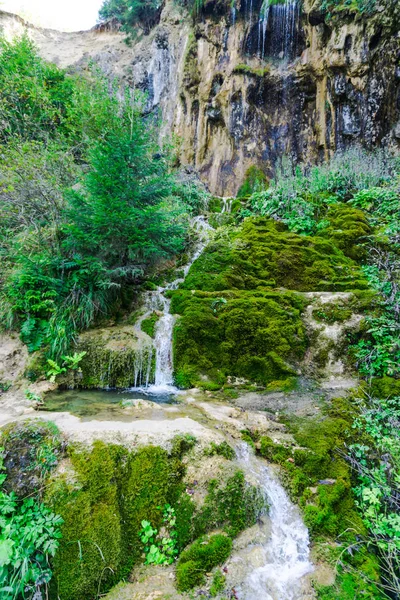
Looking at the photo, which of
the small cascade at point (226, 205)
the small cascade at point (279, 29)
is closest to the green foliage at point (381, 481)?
the small cascade at point (226, 205)

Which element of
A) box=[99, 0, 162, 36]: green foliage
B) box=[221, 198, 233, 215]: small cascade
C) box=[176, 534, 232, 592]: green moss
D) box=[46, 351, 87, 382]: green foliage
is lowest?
box=[176, 534, 232, 592]: green moss

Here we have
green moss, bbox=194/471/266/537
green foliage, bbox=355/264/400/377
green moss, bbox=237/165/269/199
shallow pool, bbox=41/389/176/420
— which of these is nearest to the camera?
green moss, bbox=194/471/266/537

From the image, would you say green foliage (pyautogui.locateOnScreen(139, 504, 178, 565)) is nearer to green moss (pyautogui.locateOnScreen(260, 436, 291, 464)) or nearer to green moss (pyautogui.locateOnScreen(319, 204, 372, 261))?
green moss (pyautogui.locateOnScreen(260, 436, 291, 464))

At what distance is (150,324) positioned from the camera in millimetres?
6184

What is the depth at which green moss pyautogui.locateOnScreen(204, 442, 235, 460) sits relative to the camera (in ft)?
10.2

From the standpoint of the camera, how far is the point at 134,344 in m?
5.71

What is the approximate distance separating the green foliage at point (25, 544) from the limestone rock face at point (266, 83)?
14.5 metres

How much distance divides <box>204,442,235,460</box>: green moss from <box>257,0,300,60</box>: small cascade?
17871 mm

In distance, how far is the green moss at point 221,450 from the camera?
311 cm

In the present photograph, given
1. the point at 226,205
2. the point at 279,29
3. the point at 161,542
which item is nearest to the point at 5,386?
the point at 161,542

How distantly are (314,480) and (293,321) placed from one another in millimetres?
2985

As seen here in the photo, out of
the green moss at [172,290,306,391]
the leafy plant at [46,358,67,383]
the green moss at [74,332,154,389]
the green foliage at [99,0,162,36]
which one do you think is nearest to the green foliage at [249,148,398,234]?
the green moss at [172,290,306,391]

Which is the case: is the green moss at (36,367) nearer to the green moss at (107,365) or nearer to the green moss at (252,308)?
the green moss at (107,365)

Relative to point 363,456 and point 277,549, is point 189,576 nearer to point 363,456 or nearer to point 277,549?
point 277,549
